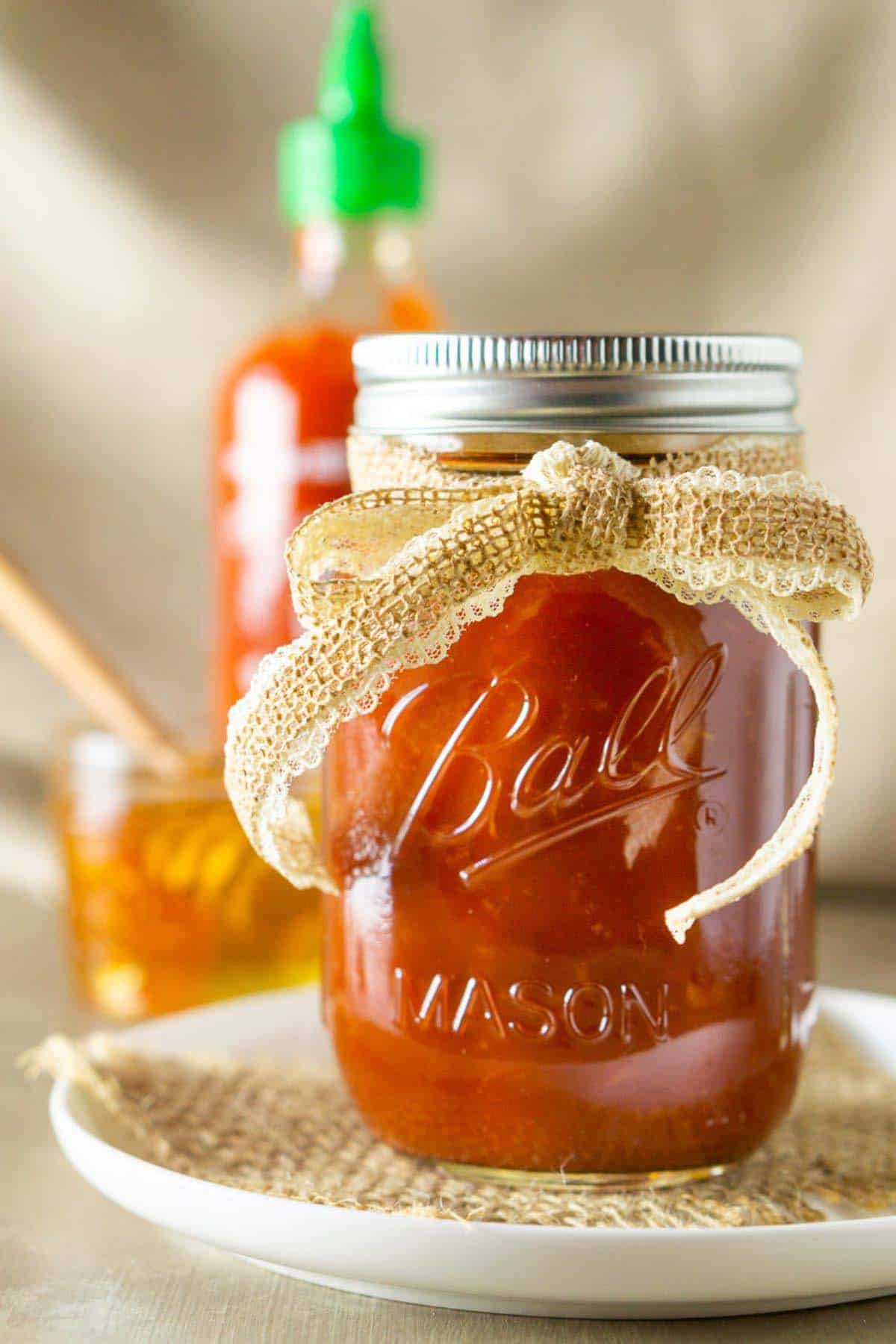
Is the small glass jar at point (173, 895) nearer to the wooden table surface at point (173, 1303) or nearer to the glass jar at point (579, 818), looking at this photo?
the wooden table surface at point (173, 1303)

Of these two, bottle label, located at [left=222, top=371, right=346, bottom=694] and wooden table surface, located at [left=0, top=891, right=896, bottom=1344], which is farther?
bottle label, located at [left=222, top=371, right=346, bottom=694]

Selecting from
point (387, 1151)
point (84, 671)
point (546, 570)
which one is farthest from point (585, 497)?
point (84, 671)

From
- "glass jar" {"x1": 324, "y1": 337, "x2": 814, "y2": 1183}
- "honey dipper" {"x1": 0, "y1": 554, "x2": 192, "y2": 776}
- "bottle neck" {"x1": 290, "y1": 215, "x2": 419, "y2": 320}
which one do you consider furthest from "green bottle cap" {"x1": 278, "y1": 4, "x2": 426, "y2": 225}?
"glass jar" {"x1": 324, "y1": 337, "x2": 814, "y2": 1183}

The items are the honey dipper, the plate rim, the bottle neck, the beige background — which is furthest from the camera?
the beige background

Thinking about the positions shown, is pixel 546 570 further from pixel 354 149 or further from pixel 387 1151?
pixel 354 149

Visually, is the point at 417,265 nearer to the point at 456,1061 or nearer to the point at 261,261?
the point at 261,261

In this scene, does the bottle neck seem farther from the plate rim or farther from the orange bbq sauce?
the plate rim

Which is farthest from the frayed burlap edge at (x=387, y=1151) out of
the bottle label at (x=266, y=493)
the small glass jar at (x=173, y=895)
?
the bottle label at (x=266, y=493)
